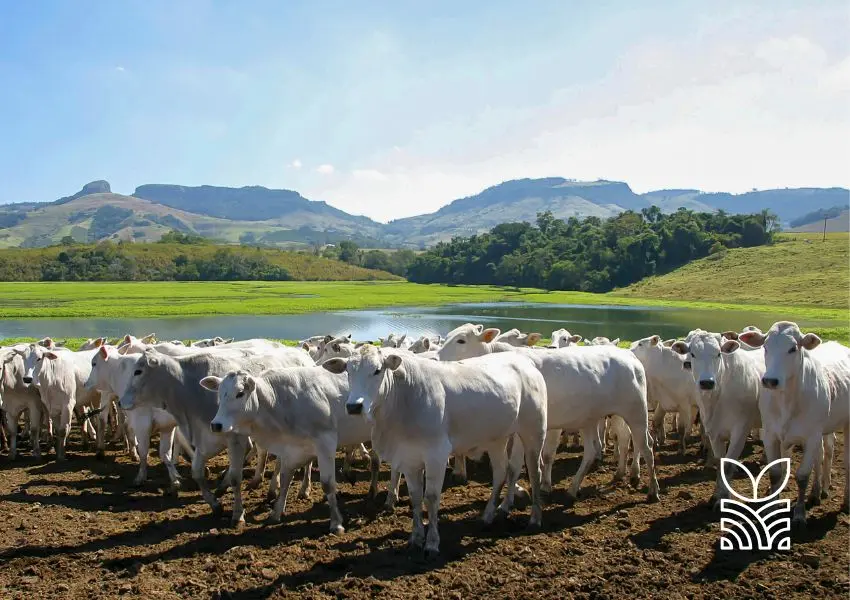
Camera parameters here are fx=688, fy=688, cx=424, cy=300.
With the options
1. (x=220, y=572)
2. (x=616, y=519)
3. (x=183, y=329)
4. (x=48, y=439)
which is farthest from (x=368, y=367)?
(x=183, y=329)

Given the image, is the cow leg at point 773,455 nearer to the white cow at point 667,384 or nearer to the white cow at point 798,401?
the white cow at point 798,401

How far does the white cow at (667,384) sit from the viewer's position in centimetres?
1228

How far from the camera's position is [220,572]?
7105mm

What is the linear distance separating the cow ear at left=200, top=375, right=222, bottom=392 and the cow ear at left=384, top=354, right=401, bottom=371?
2525 millimetres

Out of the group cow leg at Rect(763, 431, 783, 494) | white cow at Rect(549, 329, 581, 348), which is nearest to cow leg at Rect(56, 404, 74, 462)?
white cow at Rect(549, 329, 581, 348)

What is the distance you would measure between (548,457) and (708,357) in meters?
2.58

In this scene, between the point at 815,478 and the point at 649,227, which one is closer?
the point at 815,478

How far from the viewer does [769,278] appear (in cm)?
7500

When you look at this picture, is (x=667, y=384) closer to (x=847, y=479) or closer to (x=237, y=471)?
(x=847, y=479)

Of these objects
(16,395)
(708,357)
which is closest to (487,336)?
(708,357)

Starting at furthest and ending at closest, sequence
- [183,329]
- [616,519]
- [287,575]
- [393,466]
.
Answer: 1. [183,329]
2. [616,519]
3. [393,466]
4. [287,575]

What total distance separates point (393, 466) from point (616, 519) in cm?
297

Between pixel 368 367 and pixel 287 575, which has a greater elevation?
pixel 368 367

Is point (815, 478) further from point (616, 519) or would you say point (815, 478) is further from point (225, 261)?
point (225, 261)
